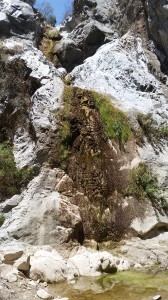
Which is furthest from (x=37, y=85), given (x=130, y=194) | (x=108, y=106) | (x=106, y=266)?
(x=106, y=266)

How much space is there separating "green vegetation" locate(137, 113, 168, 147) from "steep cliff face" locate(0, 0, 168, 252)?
37mm

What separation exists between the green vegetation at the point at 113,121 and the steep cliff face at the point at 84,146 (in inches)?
1.5

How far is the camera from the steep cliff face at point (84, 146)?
37.2 ft

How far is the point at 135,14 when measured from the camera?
22906mm

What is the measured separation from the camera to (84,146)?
13.0 m

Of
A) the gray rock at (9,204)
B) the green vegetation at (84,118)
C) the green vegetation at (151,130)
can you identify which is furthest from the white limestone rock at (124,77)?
the gray rock at (9,204)

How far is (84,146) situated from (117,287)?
18.9 ft

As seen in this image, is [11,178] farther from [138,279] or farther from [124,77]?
[124,77]

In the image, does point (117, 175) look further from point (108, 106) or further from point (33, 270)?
point (33, 270)

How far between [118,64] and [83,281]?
1212 centimetres

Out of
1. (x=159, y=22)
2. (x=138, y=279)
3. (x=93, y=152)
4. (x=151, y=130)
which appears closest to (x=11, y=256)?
(x=138, y=279)

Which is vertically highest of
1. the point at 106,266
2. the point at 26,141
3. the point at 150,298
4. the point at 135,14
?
the point at 135,14

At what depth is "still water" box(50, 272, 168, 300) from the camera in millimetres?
7477

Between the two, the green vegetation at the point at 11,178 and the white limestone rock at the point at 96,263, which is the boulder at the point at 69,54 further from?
the white limestone rock at the point at 96,263
